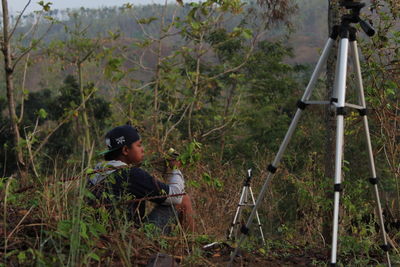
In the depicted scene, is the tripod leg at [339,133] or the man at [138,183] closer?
the tripod leg at [339,133]

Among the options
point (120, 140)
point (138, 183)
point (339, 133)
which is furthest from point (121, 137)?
point (339, 133)

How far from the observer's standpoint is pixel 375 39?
198 inches

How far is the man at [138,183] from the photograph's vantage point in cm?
370

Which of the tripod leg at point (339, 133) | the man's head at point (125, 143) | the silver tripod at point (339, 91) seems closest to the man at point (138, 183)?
the man's head at point (125, 143)

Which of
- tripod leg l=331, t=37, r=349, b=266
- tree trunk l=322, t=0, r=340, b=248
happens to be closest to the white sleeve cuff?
tree trunk l=322, t=0, r=340, b=248

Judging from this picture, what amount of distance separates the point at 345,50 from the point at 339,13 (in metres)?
1.58

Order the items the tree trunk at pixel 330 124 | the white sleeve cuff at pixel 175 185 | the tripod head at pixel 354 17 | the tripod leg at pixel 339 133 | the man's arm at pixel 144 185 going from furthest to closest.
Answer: the tree trunk at pixel 330 124
the white sleeve cuff at pixel 175 185
the man's arm at pixel 144 185
the tripod head at pixel 354 17
the tripod leg at pixel 339 133

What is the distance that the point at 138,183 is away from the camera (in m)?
3.70

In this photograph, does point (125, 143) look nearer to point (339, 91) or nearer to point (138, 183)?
point (138, 183)

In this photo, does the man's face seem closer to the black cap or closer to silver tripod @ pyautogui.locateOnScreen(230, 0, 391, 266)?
the black cap

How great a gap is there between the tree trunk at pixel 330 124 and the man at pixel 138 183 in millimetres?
1095

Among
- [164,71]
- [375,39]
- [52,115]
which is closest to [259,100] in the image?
[52,115]

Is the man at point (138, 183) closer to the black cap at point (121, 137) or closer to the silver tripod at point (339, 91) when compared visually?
the black cap at point (121, 137)

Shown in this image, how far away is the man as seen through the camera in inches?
146
